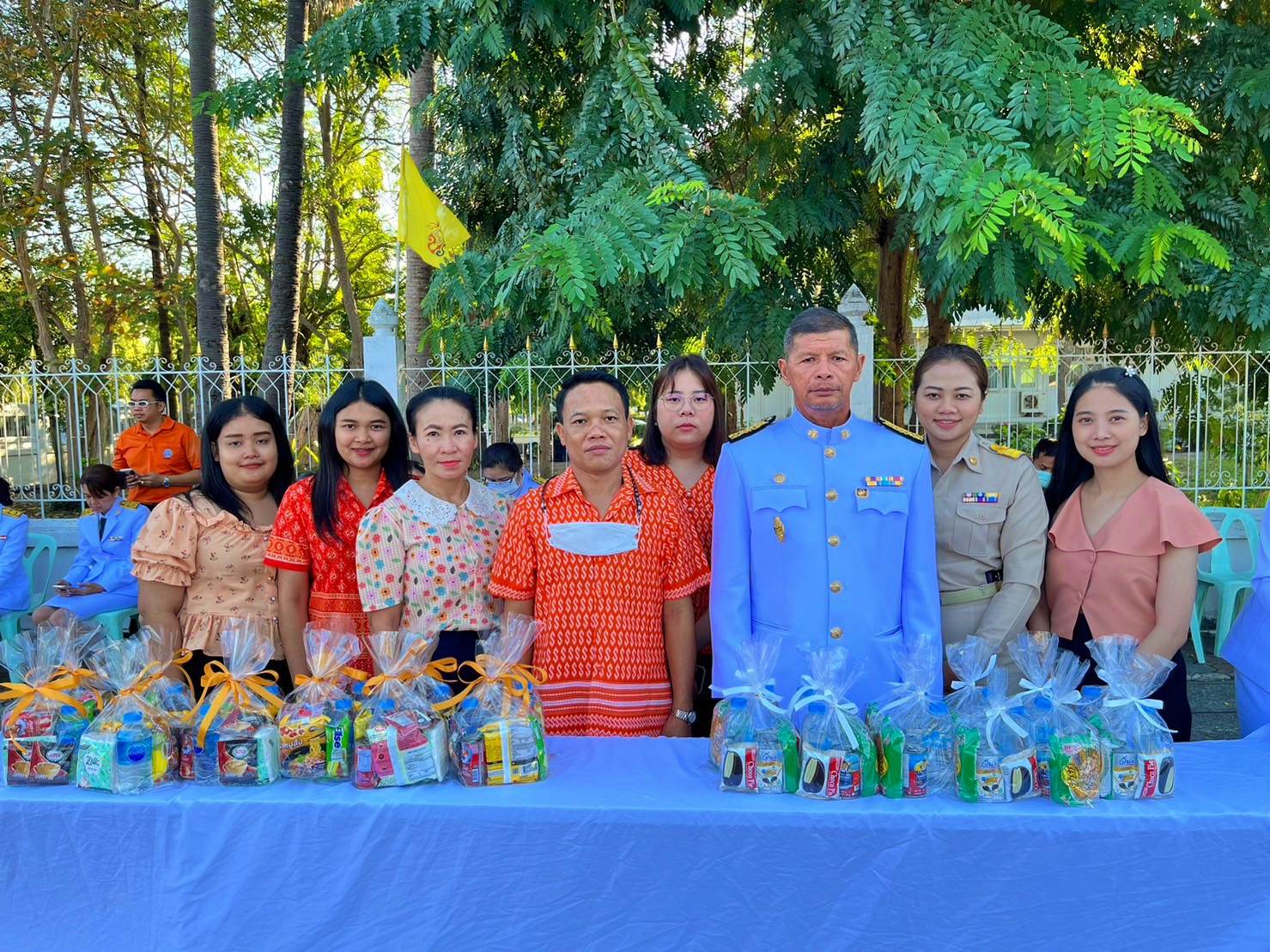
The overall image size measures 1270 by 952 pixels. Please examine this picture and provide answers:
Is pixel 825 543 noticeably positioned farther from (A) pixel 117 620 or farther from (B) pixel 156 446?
(B) pixel 156 446

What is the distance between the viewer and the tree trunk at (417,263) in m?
9.01

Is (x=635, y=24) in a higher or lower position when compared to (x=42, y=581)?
higher

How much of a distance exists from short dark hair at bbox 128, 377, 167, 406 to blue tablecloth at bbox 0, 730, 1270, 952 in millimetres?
5478

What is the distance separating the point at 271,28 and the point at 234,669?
15.8 m

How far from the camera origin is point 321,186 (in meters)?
16.0

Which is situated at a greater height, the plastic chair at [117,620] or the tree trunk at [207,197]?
the tree trunk at [207,197]

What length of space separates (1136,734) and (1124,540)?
34.0 inches

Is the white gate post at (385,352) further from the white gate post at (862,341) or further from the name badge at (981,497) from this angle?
the name badge at (981,497)

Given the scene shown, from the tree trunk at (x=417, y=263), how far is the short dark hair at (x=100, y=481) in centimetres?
311

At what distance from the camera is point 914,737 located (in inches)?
77.6

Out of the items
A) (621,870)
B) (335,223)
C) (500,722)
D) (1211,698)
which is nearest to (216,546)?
(500,722)

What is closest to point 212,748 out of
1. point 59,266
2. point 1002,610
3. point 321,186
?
point 1002,610

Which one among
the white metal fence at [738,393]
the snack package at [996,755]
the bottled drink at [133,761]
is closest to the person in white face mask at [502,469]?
the white metal fence at [738,393]

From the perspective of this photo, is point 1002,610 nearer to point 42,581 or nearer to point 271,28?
point 42,581
